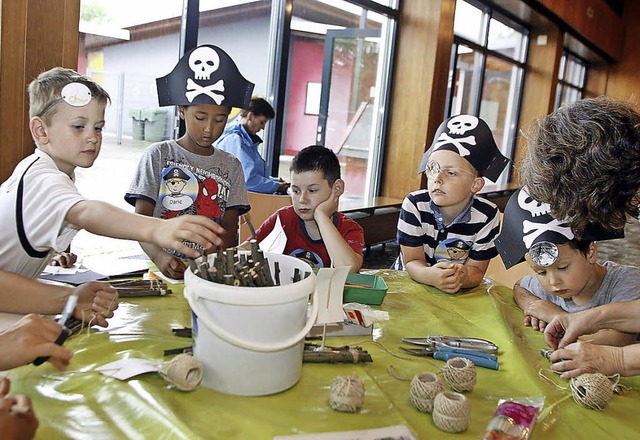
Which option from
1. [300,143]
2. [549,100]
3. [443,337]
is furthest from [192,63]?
[549,100]

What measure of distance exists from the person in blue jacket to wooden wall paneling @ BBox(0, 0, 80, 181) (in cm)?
163

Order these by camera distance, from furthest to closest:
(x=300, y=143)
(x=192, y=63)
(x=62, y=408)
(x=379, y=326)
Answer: (x=300, y=143), (x=192, y=63), (x=379, y=326), (x=62, y=408)

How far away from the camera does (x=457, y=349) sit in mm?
1258

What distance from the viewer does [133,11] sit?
154 inches

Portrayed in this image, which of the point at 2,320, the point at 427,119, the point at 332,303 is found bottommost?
the point at 2,320

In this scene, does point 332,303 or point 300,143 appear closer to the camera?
point 332,303

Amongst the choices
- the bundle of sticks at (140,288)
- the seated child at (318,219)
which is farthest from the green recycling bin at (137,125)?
the bundle of sticks at (140,288)

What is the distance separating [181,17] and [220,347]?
365cm

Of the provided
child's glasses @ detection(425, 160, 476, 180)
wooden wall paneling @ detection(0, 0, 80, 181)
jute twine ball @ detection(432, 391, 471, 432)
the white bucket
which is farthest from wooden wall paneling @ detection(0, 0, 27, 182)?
jute twine ball @ detection(432, 391, 471, 432)

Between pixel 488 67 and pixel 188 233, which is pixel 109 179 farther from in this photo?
pixel 488 67

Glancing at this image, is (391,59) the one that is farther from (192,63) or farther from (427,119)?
(192,63)

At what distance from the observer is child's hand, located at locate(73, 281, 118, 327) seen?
1.21 meters

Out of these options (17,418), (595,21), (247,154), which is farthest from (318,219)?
(595,21)

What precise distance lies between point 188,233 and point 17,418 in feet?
1.46
